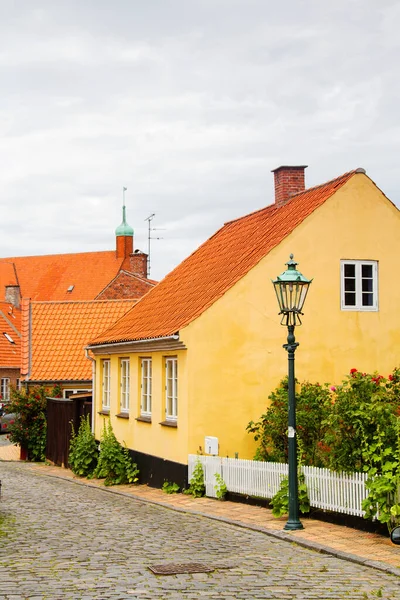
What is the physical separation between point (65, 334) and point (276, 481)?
759 inches

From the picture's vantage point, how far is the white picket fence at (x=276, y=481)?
1230 cm

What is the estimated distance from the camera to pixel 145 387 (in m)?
20.3

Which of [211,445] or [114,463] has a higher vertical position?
[211,445]

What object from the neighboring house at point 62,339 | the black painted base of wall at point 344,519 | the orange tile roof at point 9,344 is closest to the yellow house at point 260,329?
the black painted base of wall at point 344,519

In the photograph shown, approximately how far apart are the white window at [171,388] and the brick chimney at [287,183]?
18.4ft

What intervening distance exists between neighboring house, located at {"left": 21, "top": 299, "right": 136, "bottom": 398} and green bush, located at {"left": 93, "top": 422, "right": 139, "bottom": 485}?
8387 millimetres

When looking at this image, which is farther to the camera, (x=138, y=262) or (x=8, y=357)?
(x=138, y=262)

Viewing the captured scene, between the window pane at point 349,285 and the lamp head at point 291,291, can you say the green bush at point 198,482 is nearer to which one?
the lamp head at point 291,291

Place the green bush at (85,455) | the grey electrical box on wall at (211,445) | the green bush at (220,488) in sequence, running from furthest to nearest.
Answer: the green bush at (85,455) → the grey electrical box on wall at (211,445) → the green bush at (220,488)

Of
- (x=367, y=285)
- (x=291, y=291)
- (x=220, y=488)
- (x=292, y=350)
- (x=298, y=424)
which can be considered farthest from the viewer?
(x=367, y=285)

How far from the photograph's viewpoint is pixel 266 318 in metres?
17.9

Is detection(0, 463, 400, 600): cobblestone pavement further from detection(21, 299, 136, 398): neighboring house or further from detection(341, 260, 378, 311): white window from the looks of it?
detection(21, 299, 136, 398): neighboring house

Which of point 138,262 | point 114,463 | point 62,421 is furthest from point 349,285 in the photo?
point 138,262

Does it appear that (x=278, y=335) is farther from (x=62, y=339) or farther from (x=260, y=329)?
(x=62, y=339)
